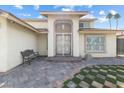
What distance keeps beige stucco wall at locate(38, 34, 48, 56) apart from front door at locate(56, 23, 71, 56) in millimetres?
1957

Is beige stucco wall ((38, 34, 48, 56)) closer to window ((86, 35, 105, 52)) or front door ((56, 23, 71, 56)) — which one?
front door ((56, 23, 71, 56))

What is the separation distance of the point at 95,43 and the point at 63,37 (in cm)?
335

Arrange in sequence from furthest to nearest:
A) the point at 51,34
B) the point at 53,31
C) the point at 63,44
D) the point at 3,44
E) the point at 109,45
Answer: the point at 109,45 → the point at 63,44 → the point at 53,31 → the point at 51,34 → the point at 3,44

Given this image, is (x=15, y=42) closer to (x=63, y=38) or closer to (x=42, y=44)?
(x=63, y=38)

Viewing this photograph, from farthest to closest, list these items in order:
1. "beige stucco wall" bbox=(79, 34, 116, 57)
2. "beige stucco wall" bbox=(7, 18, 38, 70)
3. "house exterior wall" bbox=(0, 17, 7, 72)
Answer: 1. "beige stucco wall" bbox=(79, 34, 116, 57)
2. "beige stucco wall" bbox=(7, 18, 38, 70)
3. "house exterior wall" bbox=(0, 17, 7, 72)

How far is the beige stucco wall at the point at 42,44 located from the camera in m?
17.1

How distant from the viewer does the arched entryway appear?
51.2 ft

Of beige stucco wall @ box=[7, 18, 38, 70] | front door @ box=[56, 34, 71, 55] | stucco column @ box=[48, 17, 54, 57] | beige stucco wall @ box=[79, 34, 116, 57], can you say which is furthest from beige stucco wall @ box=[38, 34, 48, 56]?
beige stucco wall @ box=[7, 18, 38, 70]

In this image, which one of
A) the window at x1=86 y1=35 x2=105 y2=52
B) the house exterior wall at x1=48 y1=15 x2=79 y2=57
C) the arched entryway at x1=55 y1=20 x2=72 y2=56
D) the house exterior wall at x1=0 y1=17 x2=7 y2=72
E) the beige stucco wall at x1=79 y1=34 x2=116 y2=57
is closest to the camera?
the house exterior wall at x1=0 y1=17 x2=7 y2=72

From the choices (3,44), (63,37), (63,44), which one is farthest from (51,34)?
(3,44)

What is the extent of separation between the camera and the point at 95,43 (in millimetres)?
15977
